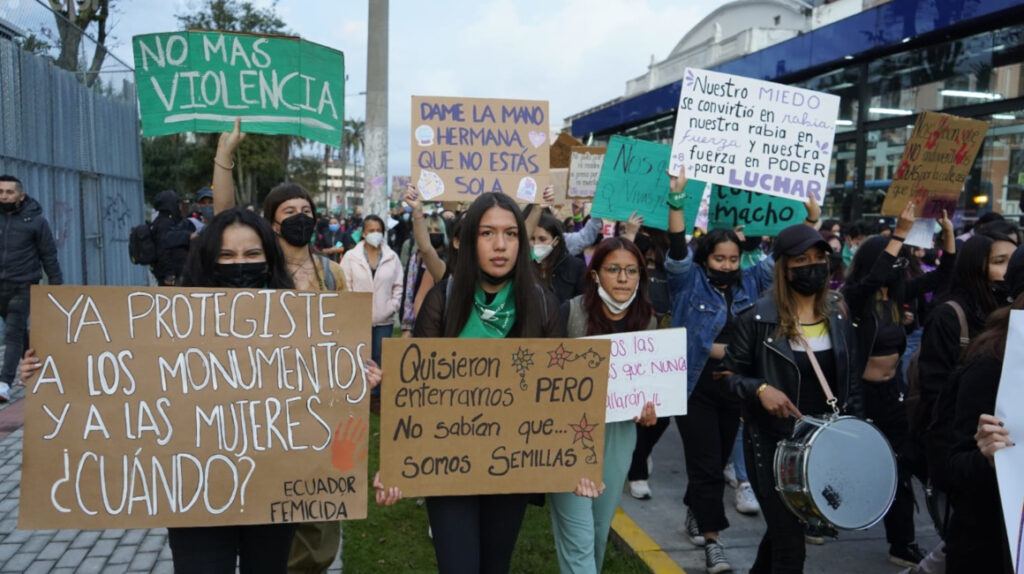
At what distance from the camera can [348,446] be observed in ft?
9.32

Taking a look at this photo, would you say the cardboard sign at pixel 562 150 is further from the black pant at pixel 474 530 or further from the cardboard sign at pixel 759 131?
the black pant at pixel 474 530

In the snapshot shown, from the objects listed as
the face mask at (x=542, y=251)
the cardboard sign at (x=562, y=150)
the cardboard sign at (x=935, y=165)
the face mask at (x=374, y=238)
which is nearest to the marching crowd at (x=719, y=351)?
the cardboard sign at (x=935, y=165)

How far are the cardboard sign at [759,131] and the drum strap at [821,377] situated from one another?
7.06ft

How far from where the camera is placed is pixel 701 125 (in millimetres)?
5641

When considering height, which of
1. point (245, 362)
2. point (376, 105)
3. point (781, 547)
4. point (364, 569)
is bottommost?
point (364, 569)

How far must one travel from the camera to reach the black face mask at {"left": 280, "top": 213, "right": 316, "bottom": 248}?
399 cm

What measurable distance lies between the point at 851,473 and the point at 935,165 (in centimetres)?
341

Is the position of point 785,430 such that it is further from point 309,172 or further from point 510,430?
point 309,172

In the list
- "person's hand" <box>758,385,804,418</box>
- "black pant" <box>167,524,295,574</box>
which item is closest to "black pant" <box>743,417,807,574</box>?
"person's hand" <box>758,385,804,418</box>

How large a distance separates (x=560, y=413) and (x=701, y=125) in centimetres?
332

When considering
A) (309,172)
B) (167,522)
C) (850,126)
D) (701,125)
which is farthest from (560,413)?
(309,172)

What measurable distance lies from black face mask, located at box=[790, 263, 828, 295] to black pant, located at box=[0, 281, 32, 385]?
23.6ft

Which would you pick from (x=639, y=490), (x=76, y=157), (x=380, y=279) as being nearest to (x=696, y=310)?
(x=639, y=490)

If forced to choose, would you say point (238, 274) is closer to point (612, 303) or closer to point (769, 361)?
point (612, 303)
